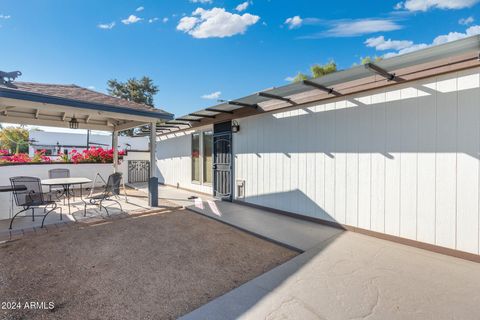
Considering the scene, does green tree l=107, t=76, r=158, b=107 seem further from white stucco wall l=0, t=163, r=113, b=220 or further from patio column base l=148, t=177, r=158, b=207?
patio column base l=148, t=177, r=158, b=207

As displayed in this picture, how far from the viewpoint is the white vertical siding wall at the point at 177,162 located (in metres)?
9.02

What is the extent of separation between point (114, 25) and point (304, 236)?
982cm

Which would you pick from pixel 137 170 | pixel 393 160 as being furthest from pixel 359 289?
pixel 137 170

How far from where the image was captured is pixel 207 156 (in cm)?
811

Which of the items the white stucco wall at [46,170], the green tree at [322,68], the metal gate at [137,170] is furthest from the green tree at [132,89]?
the green tree at [322,68]

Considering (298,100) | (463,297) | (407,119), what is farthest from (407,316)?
(298,100)

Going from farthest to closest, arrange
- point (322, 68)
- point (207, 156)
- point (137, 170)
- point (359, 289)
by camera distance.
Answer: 1. point (322, 68)
2. point (137, 170)
3. point (207, 156)
4. point (359, 289)

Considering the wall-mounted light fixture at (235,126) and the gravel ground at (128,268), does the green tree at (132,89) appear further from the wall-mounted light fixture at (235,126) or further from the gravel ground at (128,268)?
the gravel ground at (128,268)

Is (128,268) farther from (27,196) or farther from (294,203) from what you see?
(294,203)

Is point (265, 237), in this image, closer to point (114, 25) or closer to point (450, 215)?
point (450, 215)

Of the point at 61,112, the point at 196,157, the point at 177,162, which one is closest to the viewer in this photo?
the point at 61,112

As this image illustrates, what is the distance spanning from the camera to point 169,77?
12203mm

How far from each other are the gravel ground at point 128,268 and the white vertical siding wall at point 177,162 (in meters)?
4.17

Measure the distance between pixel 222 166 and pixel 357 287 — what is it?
211 inches
